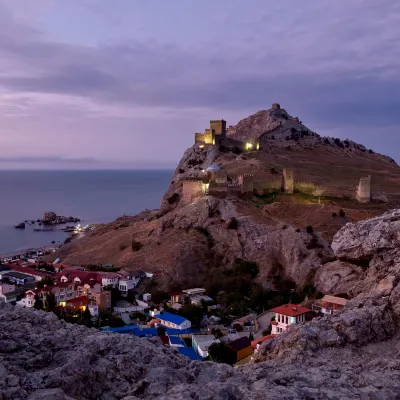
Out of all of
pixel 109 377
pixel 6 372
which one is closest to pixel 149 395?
pixel 109 377

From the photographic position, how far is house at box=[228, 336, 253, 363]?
19516mm

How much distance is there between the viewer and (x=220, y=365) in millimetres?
5105

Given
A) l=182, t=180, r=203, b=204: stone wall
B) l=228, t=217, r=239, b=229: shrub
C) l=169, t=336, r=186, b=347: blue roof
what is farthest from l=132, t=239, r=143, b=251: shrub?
l=169, t=336, r=186, b=347: blue roof

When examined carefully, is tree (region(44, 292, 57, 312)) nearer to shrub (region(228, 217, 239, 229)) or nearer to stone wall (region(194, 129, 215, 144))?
shrub (region(228, 217, 239, 229))

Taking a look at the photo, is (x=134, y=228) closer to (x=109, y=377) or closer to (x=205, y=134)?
(x=205, y=134)

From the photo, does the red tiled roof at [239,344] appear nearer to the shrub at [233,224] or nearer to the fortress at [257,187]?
the shrub at [233,224]

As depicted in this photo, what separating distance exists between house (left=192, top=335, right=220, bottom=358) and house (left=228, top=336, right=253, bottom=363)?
1289mm

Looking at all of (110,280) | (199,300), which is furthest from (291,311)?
(110,280)

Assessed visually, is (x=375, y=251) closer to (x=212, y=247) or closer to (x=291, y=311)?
(x=291, y=311)

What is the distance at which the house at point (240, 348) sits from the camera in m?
19.5

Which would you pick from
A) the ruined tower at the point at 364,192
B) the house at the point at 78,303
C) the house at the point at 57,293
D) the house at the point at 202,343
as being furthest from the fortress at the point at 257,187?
the house at the point at 202,343

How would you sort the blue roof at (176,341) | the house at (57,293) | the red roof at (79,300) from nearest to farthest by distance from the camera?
the blue roof at (176,341) < the red roof at (79,300) < the house at (57,293)

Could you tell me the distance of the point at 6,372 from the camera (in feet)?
13.7

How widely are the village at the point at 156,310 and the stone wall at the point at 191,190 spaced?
10.4 m
